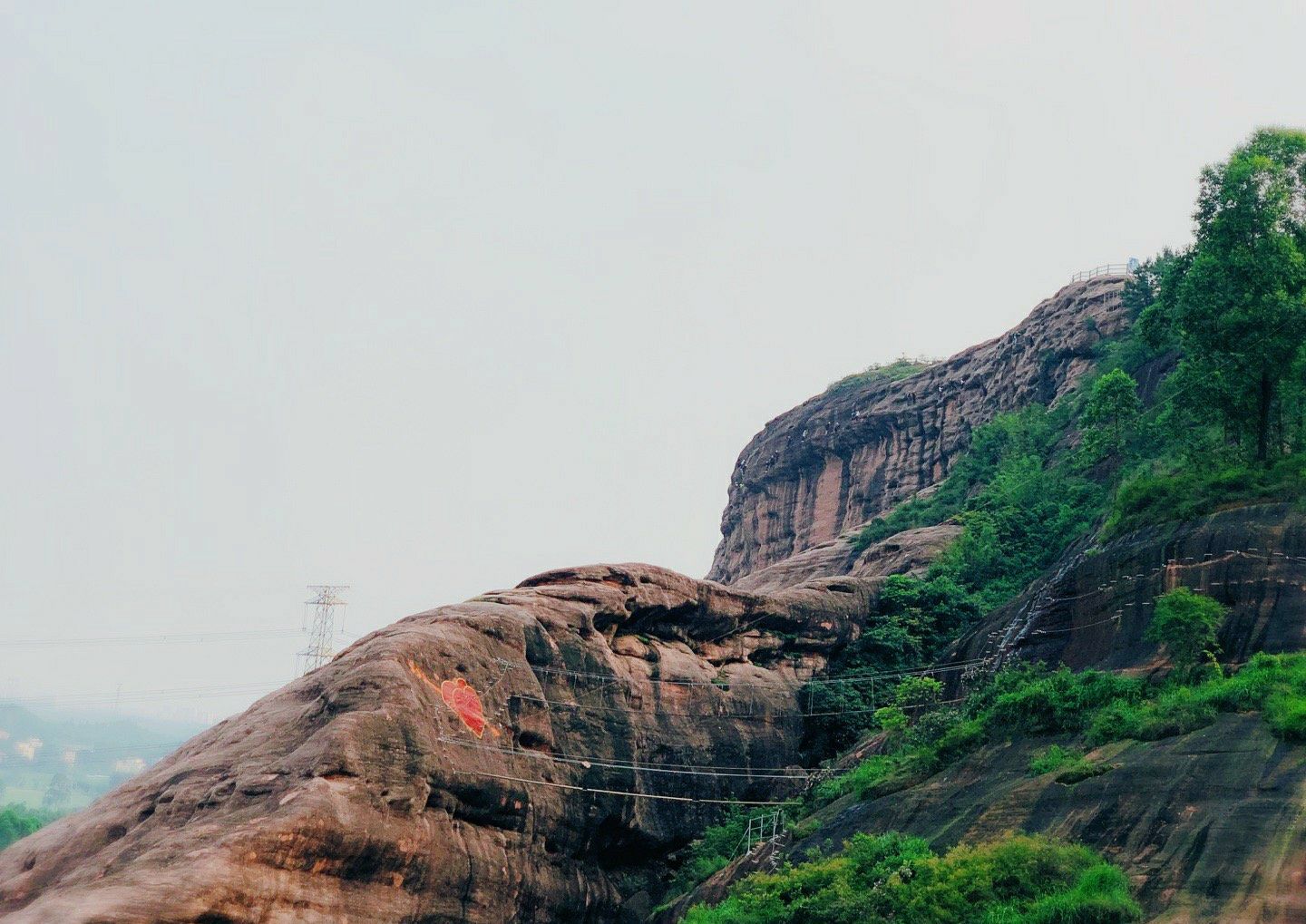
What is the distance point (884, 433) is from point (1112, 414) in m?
27.7

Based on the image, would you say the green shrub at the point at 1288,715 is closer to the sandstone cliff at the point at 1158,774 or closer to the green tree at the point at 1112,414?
the sandstone cliff at the point at 1158,774

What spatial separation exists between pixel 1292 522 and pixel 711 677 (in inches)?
788

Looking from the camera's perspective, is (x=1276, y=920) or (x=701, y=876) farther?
(x=701, y=876)

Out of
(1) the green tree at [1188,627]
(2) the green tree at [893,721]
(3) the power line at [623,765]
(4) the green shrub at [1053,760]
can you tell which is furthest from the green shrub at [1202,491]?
(3) the power line at [623,765]

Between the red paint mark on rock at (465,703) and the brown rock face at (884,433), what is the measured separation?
3963 cm

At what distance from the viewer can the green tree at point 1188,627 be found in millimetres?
32344

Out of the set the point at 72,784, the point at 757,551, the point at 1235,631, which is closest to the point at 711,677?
the point at 1235,631

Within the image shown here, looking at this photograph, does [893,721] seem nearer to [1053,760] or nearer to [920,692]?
[920,692]

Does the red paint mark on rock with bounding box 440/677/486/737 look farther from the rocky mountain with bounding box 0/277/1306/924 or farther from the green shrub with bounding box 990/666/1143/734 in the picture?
the green shrub with bounding box 990/666/1143/734

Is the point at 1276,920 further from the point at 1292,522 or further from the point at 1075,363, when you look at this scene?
the point at 1075,363

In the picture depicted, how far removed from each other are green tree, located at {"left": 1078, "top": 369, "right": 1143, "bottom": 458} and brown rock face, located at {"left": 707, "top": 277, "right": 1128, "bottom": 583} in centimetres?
1180

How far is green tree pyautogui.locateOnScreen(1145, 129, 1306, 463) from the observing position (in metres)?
38.3

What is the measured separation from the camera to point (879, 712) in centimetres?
4400

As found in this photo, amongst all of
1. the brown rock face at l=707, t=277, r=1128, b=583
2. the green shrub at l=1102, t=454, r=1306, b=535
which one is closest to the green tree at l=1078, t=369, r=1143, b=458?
the brown rock face at l=707, t=277, r=1128, b=583
